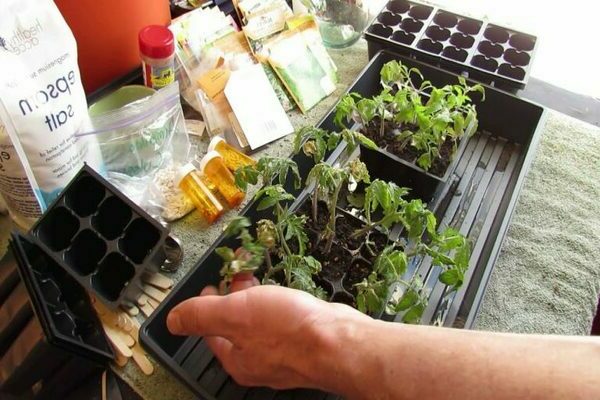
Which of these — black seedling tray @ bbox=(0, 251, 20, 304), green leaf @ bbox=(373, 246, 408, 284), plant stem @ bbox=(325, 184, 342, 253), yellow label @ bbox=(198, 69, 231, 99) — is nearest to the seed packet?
yellow label @ bbox=(198, 69, 231, 99)

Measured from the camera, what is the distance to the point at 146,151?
0.84m

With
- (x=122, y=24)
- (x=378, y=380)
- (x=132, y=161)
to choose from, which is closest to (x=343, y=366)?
(x=378, y=380)

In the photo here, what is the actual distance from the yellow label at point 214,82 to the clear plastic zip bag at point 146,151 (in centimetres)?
Result: 7

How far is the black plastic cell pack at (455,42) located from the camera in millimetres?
894

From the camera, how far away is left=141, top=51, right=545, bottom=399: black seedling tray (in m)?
0.63

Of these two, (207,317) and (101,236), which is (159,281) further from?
(207,317)

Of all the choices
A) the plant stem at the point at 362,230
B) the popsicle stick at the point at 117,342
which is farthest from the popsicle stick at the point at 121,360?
the plant stem at the point at 362,230

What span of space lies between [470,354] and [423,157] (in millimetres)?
369

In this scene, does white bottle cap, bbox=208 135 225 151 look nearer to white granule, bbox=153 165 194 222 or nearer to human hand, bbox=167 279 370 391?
white granule, bbox=153 165 194 222

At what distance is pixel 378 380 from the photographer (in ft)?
1.46

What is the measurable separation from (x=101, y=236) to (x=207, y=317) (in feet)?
0.82

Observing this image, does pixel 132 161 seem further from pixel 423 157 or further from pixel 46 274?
pixel 423 157

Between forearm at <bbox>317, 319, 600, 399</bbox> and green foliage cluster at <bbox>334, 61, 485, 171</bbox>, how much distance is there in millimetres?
351

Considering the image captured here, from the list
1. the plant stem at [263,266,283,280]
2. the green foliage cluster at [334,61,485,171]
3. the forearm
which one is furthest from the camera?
the green foliage cluster at [334,61,485,171]
